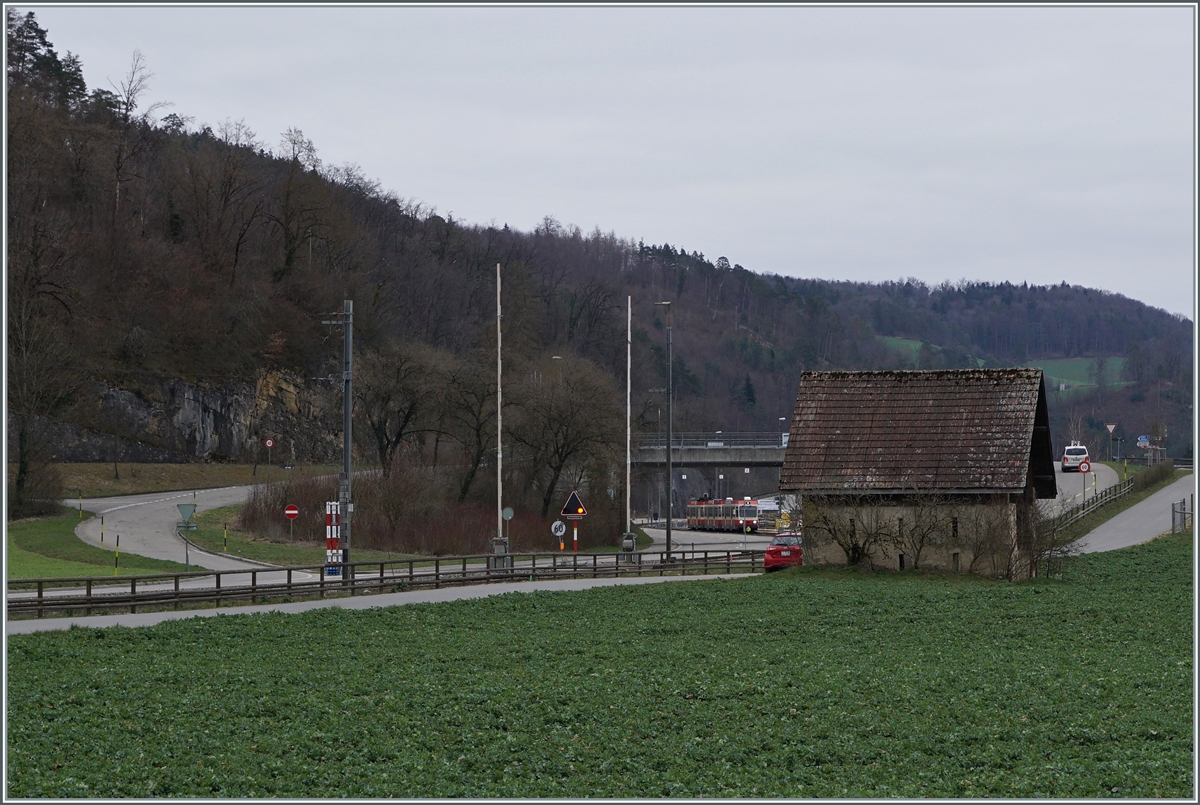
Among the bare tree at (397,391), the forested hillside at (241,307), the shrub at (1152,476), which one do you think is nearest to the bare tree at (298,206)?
the forested hillside at (241,307)

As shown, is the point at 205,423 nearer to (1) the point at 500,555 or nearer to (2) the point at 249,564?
(2) the point at 249,564

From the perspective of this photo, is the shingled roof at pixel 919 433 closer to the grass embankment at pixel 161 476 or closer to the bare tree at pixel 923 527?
the bare tree at pixel 923 527

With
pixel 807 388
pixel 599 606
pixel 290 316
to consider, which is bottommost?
pixel 599 606

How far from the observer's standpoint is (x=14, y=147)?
7612cm

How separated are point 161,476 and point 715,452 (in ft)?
113

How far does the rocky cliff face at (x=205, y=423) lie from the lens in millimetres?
72938

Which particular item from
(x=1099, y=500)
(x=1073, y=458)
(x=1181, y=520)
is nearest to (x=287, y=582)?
(x=1181, y=520)

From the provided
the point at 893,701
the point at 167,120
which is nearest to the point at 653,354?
the point at 167,120

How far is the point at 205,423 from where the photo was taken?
81000 millimetres

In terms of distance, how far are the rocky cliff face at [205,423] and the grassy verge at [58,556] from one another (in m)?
15.2

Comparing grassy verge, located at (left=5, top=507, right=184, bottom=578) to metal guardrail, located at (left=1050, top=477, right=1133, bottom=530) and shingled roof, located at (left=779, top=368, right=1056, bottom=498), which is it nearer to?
shingled roof, located at (left=779, top=368, right=1056, bottom=498)

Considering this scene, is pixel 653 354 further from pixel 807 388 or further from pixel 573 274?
pixel 807 388

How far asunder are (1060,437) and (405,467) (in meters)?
143

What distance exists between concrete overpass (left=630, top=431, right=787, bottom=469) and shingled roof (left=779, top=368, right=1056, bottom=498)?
32.3 meters
